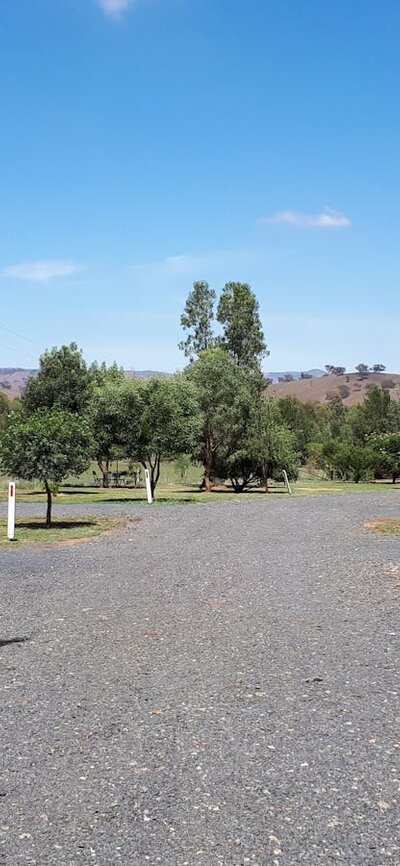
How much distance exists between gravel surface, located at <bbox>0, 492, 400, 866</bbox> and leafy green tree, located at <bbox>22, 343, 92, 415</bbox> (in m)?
29.9

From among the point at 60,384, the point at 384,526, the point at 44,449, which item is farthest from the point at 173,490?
the point at 384,526

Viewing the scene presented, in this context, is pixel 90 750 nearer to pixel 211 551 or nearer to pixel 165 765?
pixel 165 765

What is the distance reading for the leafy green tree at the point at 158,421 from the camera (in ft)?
90.9

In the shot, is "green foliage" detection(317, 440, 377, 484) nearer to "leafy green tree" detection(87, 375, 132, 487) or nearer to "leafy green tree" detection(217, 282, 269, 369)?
"leafy green tree" detection(217, 282, 269, 369)

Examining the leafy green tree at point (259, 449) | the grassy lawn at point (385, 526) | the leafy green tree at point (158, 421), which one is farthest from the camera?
the leafy green tree at point (259, 449)

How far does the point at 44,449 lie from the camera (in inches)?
666

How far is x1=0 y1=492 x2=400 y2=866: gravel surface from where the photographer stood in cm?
329

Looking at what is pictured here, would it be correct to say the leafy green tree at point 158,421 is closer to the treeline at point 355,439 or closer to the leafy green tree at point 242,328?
the treeline at point 355,439

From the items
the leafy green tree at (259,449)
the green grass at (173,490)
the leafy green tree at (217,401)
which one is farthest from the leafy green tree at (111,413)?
the leafy green tree at (259,449)

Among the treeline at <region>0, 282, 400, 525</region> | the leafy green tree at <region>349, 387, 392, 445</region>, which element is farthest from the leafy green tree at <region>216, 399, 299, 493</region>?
the leafy green tree at <region>349, 387, 392, 445</region>

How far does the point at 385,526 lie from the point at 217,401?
22.4 metres

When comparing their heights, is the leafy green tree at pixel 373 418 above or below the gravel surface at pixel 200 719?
above

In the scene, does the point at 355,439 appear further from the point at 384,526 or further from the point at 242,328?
the point at 384,526

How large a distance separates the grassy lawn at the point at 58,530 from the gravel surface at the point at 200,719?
4563 mm
